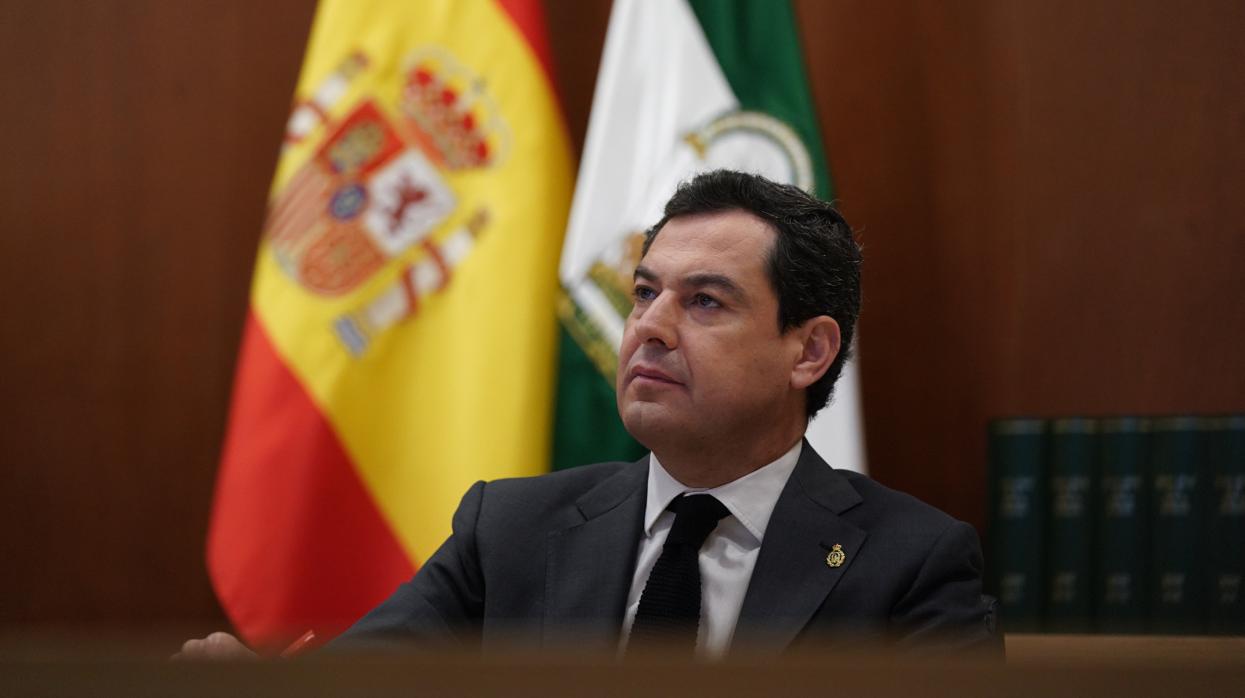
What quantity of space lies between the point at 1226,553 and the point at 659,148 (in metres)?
1.48

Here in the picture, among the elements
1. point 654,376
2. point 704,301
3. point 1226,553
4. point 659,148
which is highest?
point 659,148

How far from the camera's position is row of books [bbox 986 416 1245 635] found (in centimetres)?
256

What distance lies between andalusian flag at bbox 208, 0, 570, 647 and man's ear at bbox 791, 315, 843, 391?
947 mm

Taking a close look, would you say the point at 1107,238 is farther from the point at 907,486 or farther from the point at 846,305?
the point at 846,305

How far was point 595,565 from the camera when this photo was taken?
1.81 meters

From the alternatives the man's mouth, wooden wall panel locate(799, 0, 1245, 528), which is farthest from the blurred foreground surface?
wooden wall panel locate(799, 0, 1245, 528)

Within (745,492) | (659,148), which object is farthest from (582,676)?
(659,148)

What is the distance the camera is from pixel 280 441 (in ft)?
9.07

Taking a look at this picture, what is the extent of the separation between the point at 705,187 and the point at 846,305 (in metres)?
0.31

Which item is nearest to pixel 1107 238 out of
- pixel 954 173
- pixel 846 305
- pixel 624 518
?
pixel 954 173

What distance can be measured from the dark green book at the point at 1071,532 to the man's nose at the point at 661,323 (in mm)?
1221

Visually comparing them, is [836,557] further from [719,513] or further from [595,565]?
[595,565]

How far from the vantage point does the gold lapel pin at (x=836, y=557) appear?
68.6 inches

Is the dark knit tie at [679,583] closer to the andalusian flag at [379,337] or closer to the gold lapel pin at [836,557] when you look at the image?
the gold lapel pin at [836,557]
